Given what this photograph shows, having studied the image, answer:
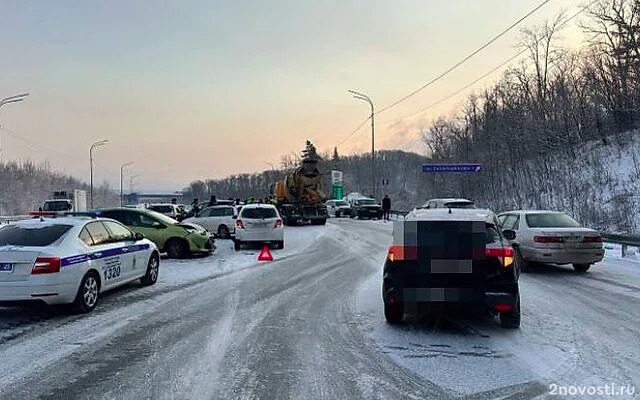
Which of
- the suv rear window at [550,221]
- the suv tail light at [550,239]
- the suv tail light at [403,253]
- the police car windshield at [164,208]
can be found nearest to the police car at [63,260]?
the suv tail light at [403,253]

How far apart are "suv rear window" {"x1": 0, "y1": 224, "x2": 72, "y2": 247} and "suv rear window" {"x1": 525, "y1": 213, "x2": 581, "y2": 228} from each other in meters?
10.5

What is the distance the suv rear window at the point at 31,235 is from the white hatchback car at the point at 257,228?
1143 cm

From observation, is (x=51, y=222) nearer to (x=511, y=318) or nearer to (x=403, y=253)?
(x=403, y=253)

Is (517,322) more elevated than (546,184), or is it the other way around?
(546,184)

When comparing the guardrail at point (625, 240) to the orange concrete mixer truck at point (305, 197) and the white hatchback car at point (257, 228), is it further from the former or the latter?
the orange concrete mixer truck at point (305, 197)

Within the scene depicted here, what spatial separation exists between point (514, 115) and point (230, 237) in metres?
35.5

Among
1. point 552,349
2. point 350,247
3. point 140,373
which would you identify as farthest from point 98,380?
point 350,247

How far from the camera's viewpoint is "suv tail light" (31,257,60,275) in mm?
8531

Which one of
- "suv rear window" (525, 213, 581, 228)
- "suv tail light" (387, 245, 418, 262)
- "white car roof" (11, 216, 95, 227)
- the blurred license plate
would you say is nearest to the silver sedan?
"suv rear window" (525, 213, 581, 228)

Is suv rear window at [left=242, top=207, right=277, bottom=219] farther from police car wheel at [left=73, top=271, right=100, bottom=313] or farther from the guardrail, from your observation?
police car wheel at [left=73, top=271, right=100, bottom=313]

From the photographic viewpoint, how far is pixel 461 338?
7488mm

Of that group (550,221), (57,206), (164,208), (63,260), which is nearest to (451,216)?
(63,260)

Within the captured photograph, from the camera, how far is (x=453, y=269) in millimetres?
7582

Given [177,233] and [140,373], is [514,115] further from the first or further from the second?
[140,373]
